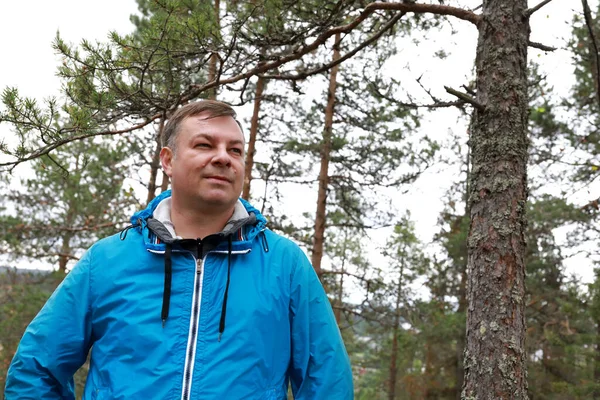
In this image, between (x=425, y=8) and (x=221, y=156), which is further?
(x=425, y=8)

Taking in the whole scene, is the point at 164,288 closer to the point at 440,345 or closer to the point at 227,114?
the point at 227,114

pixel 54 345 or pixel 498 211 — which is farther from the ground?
pixel 498 211

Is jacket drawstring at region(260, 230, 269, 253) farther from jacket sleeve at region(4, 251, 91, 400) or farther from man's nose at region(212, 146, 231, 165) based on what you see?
jacket sleeve at region(4, 251, 91, 400)

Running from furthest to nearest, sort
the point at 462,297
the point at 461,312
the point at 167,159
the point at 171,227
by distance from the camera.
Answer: the point at 462,297 → the point at 461,312 → the point at 167,159 → the point at 171,227

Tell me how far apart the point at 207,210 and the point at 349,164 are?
8.30m

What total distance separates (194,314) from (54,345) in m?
0.48

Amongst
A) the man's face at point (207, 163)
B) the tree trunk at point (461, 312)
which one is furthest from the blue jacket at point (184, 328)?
the tree trunk at point (461, 312)

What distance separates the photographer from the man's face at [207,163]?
1.86 meters

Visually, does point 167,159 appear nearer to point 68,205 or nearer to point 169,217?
point 169,217

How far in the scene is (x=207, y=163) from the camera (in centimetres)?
187

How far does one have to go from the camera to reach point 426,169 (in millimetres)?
9734

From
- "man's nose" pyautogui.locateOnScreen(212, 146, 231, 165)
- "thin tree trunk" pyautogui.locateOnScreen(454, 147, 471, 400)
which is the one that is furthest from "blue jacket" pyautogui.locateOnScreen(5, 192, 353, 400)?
"thin tree trunk" pyautogui.locateOnScreen(454, 147, 471, 400)

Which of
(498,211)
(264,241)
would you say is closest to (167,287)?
(264,241)

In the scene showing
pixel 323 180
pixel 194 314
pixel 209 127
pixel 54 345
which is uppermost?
pixel 323 180
